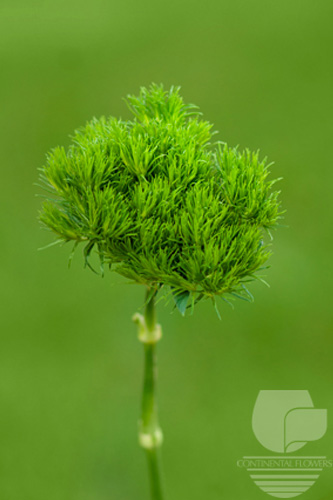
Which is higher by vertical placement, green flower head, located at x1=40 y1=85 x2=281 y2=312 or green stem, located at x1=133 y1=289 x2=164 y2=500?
green flower head, located at x1=40 y1=85 x2=281 y2=312

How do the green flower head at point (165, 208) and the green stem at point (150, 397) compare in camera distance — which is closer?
the green flower head at point (165, 208)

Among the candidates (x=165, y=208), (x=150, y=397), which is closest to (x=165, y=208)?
(x=165, y=208)

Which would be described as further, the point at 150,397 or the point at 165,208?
the point at 150,397

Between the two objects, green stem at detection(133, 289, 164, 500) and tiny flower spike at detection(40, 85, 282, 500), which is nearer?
tiny flower spike at detection(40, 85, 282, 500)

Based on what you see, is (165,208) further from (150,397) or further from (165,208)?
(150,397)

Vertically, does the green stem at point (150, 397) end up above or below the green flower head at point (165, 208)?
below
